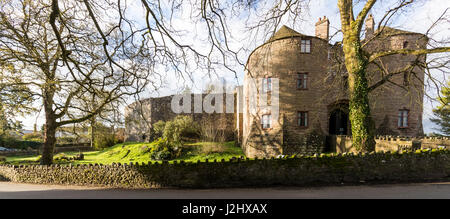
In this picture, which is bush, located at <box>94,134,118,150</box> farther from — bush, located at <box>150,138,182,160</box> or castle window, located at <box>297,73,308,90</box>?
castle window, located at <box>297,73,308,90</box>

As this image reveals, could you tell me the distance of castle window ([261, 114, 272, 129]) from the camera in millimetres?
12984

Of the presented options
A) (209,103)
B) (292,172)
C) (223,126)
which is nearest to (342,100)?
(292,172)

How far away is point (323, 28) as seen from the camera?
1467 centimetres

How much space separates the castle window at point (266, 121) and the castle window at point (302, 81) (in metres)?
3.13

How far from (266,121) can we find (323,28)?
970cm

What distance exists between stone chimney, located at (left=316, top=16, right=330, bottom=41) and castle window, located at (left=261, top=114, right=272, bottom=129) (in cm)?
855

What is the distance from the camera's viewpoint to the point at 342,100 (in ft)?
45.0

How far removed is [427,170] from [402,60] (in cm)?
1166

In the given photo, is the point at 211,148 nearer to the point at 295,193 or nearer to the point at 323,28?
the point at 295,193

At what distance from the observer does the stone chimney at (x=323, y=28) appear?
571 inches

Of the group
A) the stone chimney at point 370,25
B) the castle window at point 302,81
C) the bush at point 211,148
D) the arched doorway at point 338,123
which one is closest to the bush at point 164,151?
the bush at point 211,148

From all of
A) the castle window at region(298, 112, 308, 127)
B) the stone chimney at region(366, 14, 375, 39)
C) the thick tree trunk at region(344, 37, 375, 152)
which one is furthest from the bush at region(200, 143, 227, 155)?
the stone chimney at region(366, 14, 375, 39)

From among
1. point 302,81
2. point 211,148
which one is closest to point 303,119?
point 302,81

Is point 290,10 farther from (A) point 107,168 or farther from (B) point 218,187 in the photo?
(A) point 107,168
